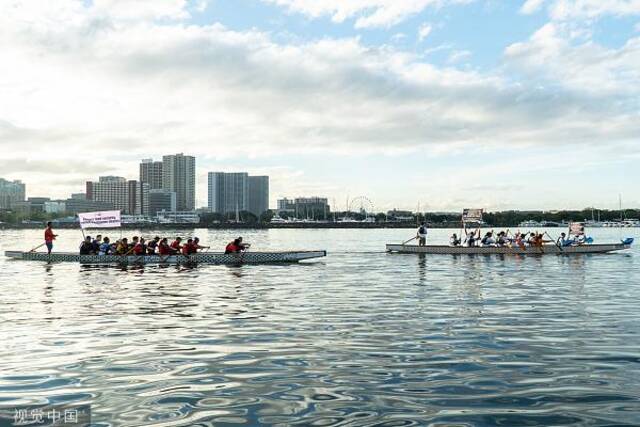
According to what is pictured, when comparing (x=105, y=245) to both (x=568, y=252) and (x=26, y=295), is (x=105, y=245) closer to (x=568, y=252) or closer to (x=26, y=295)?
(x=26, y=295)

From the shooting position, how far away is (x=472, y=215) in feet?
194

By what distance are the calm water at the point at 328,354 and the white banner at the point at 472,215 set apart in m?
31.3

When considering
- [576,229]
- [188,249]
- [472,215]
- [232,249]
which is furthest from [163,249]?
Answer: [576,229]

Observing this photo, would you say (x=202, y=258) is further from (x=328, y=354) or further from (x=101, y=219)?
(x=328, y=354)

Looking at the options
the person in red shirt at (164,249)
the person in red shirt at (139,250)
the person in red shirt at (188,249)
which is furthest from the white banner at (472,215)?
the person in red shirt at (139,250)

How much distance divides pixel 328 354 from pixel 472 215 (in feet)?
158

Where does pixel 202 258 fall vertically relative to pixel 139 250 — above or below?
below

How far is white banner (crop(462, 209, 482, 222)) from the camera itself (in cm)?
5869

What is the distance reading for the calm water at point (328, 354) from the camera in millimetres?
9750

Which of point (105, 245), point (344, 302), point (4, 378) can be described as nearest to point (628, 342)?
point (344, 302)

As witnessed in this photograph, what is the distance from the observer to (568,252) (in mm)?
51812

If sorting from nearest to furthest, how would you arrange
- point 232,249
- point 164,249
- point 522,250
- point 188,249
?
point 164,249, point 188,249, point 232,249, point 522,250

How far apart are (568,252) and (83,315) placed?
4441 centimetres

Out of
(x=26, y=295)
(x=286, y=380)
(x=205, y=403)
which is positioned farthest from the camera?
(x=26, y=295)
